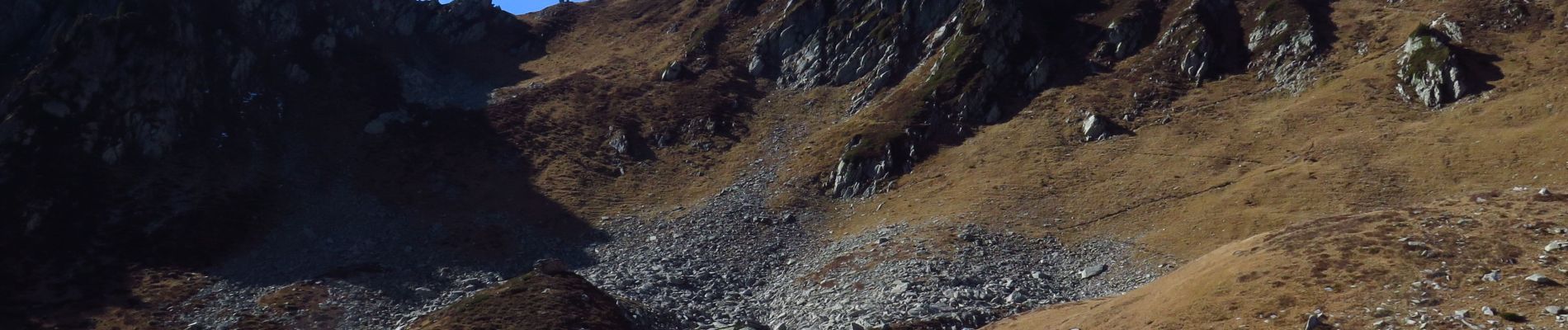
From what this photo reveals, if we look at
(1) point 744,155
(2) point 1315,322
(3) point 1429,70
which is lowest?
(2) point 1315,322

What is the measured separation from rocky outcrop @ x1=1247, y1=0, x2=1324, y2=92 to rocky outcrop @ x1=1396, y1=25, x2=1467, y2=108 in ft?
18.6

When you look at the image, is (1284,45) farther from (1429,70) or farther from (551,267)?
(551,267)

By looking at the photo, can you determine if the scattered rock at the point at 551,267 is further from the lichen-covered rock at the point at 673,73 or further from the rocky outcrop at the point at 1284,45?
the rocky outcrop at the point at 1284,45

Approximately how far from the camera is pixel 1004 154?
61.3 metres

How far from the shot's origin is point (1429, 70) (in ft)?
182

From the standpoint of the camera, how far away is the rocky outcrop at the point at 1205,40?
68.2 metres

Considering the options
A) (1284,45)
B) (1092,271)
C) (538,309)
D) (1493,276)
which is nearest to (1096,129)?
(1284,45)

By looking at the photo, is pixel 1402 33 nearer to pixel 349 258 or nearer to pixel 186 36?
pixel 349 258

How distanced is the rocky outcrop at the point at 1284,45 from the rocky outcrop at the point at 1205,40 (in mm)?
1495

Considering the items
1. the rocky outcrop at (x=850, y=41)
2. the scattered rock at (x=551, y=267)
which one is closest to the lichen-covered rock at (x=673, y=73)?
the rocky outcrop at (x=850, y=41)

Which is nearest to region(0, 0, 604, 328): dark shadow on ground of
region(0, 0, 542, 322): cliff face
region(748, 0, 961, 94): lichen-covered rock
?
region(0, 0, 542, 322): cliff face

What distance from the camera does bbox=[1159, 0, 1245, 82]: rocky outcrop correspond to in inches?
2685

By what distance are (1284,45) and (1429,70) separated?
11970 mm

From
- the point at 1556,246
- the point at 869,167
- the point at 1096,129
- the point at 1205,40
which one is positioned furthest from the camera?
the point at 1205,40
